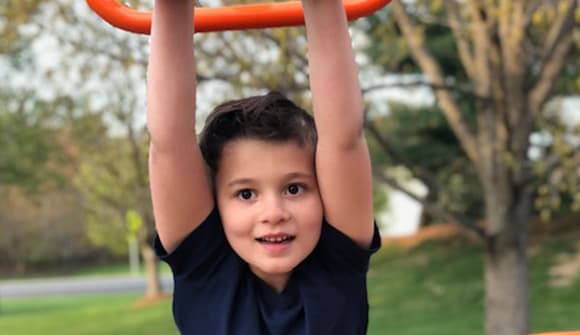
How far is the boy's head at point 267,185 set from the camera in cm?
133

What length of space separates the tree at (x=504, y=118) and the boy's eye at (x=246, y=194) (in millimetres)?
4506

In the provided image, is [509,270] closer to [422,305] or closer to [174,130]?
[174,130]

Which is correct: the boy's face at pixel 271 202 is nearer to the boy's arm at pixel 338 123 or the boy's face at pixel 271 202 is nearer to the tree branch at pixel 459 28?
the boy's arm at pixel 338 123

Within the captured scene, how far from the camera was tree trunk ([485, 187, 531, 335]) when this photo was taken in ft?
20.1

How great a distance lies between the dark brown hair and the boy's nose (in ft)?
0.36

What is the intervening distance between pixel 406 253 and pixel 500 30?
37.6 feet

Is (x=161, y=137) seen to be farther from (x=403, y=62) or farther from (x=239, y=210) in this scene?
(x=403, y=62)

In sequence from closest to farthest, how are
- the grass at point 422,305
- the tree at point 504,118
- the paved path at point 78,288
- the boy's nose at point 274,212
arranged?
the boy's nose at point 274,212 → the tree at point 504,118 → the grass at point 422,305 → the paved path at point 78,288

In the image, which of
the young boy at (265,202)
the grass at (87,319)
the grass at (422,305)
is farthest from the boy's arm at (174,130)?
the grass at (87,319)

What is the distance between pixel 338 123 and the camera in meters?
1.26

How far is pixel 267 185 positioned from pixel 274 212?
53mm

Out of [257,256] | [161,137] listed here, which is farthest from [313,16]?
[257,256]

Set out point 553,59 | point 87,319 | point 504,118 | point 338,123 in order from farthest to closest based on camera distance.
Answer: point 87,319, point 504,118, point 553,59, point 338,123

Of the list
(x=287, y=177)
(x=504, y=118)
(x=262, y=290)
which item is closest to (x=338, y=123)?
(x=287, y=177)
